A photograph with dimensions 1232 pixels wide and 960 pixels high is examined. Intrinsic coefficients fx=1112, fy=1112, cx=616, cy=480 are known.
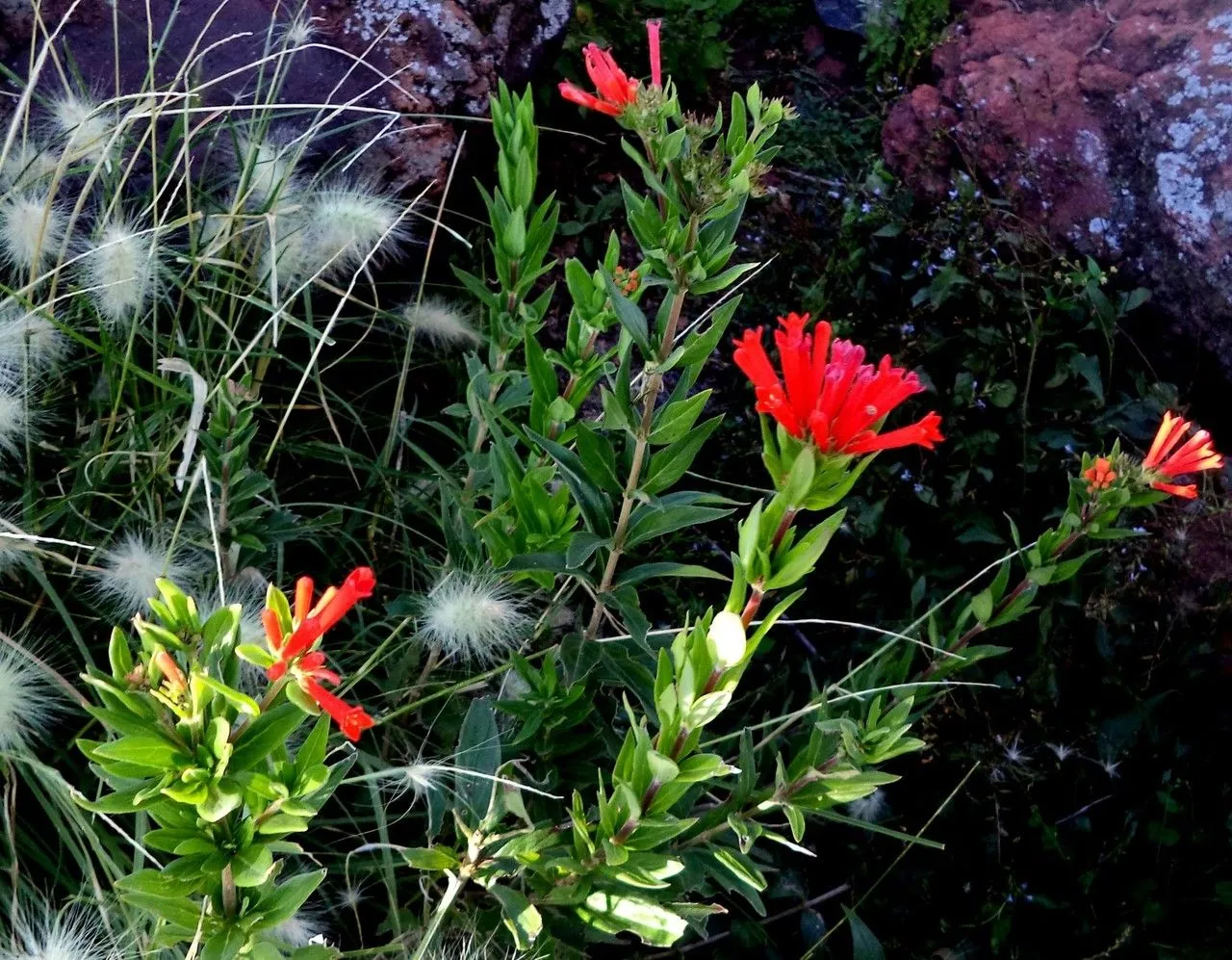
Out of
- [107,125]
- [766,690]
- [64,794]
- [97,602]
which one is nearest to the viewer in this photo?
[64,794]

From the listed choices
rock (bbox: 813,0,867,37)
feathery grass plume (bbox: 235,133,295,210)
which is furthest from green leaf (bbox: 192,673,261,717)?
rock (bbox: 813,0,867,37)

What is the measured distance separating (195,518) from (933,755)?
56.3 inches

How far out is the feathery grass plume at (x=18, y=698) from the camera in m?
1.38

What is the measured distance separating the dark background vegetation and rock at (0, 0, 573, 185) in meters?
0.42

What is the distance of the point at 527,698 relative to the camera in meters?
1.50

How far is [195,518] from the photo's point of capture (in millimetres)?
1857

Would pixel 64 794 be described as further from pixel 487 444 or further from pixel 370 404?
pixel 370 404

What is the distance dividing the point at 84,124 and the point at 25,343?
0.42 metres

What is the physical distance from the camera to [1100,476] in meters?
1.50

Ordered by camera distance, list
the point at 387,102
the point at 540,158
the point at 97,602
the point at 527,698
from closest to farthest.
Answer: the point at 527,698 → the point at 97,602 → the point at 387,102 → the point at 540,158

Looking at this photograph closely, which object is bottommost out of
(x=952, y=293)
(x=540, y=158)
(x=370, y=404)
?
(x=370, y=404)

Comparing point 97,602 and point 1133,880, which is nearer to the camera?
point 97,602

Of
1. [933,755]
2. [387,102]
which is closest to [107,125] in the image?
[387,102]

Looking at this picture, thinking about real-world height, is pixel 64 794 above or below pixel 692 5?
below
